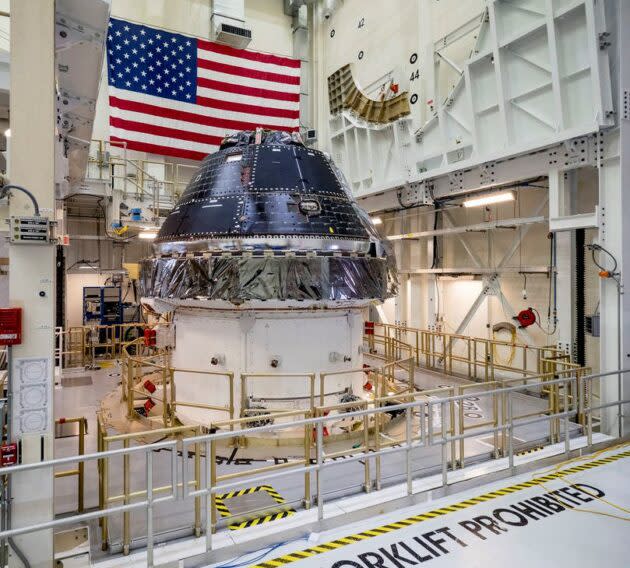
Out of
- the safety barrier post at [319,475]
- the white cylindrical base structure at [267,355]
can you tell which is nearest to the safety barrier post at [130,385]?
the white cylindrical base structure at [267,355]

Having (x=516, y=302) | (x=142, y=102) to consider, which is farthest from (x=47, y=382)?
(x=142, y=102)

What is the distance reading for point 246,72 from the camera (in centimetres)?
1584

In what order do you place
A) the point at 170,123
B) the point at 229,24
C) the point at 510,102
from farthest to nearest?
the point at 229,24
the point at 170,123
the point at 510,102

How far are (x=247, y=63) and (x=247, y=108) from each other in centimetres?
153

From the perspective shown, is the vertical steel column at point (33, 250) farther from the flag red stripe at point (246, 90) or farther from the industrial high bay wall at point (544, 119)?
the flag red stripe at point (246, 90)

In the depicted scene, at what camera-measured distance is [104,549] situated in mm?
4184

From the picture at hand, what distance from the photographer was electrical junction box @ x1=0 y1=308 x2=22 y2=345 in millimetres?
3500

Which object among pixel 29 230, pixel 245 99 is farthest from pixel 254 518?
pixel 245 99

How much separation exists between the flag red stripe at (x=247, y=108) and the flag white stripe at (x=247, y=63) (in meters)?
1.29

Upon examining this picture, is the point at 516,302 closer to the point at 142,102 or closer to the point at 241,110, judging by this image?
the point at 241,110

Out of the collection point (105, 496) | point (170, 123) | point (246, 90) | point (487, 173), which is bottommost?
point (105, 496)

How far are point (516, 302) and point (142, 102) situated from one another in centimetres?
1238

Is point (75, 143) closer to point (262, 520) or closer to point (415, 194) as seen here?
point (262, 520)

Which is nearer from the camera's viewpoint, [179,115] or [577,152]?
[577,152]
